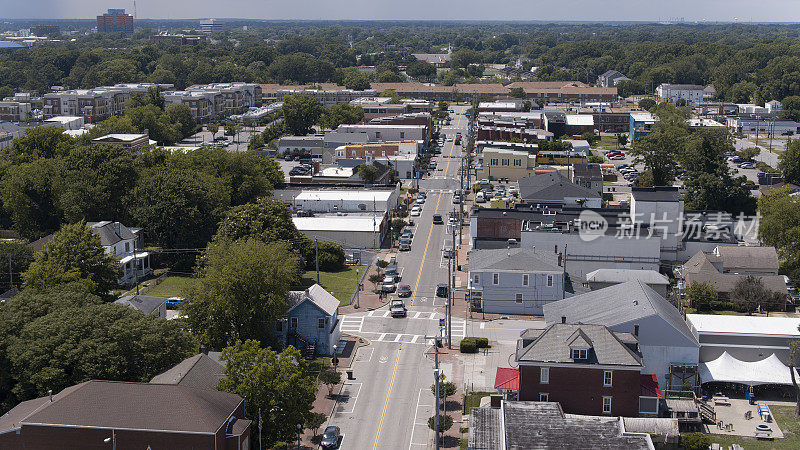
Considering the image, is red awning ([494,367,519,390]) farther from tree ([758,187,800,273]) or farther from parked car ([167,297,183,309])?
tree ([758,187,800,273])

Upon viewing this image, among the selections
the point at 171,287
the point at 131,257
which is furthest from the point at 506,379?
the point at 131,257

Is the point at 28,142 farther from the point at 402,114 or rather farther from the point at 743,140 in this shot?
the point at 743,140

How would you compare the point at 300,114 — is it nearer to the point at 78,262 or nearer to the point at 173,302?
the point at 173,302

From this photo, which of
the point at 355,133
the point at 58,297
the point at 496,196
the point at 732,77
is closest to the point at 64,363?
the point at 58,297

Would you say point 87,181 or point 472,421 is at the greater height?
point 87,181

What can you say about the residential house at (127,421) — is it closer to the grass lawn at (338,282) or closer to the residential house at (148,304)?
the residential house at (148,304)

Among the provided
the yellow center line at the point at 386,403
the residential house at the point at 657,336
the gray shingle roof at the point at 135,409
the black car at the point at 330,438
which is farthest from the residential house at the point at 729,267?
the gray shingle roof at the point at 135,409
